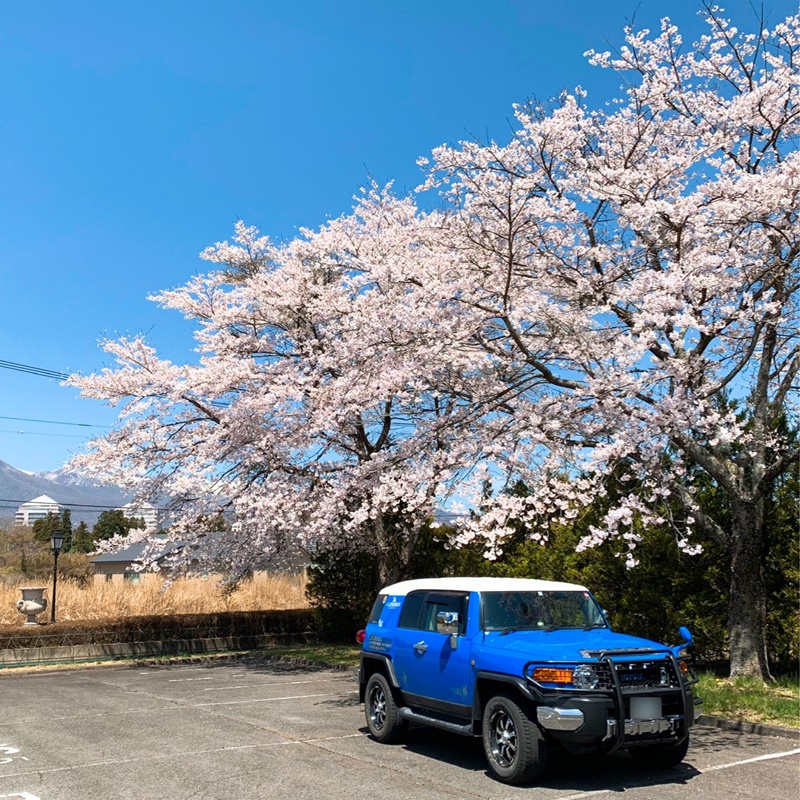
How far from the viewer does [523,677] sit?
7.24m

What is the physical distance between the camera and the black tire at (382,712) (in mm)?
8953

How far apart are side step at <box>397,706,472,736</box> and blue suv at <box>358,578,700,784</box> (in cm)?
2

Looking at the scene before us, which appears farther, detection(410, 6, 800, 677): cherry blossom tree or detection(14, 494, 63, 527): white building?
detection(14, 494, 63, 527): white building

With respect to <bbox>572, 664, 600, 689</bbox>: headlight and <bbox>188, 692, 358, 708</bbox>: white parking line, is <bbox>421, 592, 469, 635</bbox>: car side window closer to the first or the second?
<bbox>572, 664, 600, 689</bbox>: headlight

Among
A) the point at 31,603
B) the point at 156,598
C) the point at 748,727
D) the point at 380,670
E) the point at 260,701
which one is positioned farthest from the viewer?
the point at 156,598

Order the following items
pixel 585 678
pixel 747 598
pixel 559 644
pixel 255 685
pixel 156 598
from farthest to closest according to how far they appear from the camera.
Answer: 1. pixel 156 598
2. pixel 255 685
3. pixel 747 598
4. pixel 559 644
5. pixel 585 678

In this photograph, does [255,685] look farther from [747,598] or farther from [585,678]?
[585,678]

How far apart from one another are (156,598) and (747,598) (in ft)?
60.2

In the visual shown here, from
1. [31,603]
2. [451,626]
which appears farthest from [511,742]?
[31,603]

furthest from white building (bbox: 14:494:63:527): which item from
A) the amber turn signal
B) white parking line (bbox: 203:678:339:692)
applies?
the amber turn signal

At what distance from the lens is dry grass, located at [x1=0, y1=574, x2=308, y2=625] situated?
23.5 meters

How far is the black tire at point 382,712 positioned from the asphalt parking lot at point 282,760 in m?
0.17

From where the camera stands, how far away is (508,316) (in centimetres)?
1187

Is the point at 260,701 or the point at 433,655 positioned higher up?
the point at 433,655
